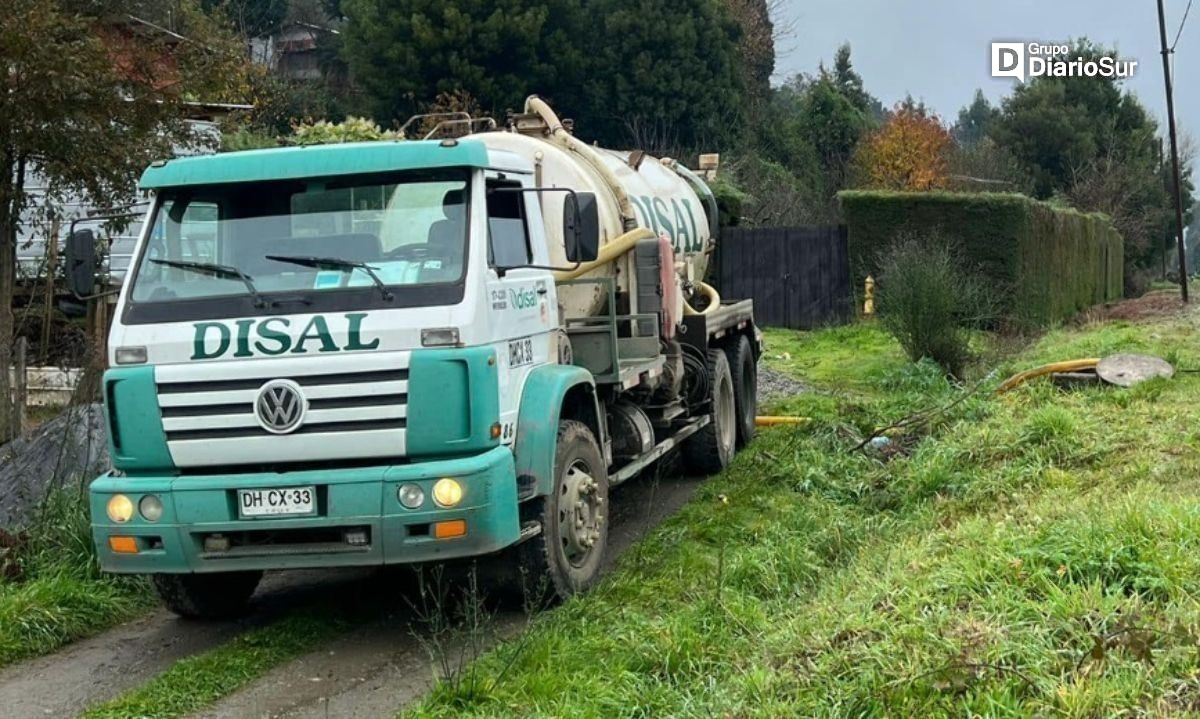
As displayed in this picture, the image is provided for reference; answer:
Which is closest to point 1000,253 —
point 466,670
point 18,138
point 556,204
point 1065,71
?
point 556,204

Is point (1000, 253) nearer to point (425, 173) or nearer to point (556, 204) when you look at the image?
point (556, 204)

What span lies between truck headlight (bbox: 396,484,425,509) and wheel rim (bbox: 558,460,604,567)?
108 centimetres

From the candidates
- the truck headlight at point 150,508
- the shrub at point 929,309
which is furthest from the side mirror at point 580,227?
the shrub at point 929,309

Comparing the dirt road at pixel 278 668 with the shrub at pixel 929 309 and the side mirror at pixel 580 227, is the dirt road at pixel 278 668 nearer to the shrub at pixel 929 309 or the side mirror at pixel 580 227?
the side mirror at pixel 580 227

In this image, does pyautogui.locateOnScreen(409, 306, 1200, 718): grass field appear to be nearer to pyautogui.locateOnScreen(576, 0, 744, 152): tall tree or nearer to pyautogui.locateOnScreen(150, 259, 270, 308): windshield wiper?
pyautogui.locateOnScreen(150, 259, 270, 308): windshield wiper

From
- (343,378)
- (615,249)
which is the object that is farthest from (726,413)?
(343,378)

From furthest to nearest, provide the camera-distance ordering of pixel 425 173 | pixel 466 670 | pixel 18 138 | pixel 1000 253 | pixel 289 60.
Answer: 1. pixel 289 60
2. pixel 1000 253
3. pixel 18 138
4. pixel 425 173
5. pixel 466 670

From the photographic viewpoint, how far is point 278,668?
606 centimetres

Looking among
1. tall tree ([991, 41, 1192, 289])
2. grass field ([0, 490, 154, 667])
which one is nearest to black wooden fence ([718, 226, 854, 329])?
grass field ([0, 490, 154, 667])

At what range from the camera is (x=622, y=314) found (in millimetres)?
8984

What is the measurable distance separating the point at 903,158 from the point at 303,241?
3333cm

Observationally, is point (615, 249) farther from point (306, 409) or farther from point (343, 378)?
point (306, 409)

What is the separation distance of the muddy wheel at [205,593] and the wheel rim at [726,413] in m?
4.67

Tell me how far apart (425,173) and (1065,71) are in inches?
1606
